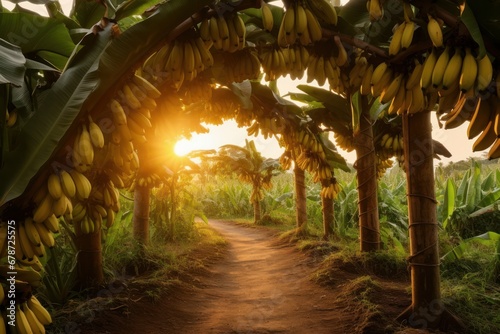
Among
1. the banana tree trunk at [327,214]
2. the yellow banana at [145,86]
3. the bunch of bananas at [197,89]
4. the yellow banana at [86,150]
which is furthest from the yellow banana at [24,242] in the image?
the banana tree trunk at [327,214]

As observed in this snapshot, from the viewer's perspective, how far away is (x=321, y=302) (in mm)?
4324

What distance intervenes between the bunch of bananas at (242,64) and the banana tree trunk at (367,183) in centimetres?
257

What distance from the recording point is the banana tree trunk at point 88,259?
389cm

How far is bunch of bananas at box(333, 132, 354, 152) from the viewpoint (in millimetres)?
6341

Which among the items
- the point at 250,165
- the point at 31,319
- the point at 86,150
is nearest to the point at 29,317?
the point at 31,319

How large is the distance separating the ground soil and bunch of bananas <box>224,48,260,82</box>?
2.38 metres

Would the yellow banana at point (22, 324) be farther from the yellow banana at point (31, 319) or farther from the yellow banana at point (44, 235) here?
the yellow banana at point (44, 235)

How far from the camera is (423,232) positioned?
3.20 metres

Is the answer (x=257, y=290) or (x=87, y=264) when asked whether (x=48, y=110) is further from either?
(x=257, y=290)

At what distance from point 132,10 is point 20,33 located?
0.63 m

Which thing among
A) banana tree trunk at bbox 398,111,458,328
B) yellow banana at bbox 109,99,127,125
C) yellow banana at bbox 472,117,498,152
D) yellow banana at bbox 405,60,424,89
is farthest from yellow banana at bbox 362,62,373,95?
yellow banana at bbox 109,99,127,125

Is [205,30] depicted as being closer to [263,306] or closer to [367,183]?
[263,306]

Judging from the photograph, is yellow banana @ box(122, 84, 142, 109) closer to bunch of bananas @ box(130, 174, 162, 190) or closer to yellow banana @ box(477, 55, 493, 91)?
yellow banana @ box(477, 55, 493, 91)

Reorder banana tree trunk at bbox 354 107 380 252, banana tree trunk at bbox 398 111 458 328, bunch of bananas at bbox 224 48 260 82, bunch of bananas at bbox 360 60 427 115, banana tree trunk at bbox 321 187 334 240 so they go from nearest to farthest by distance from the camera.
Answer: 1. bunch of bananas at bbox 360 60 427 115
2. bunch of bananas at bbox 224 48 260 82
3. banana tree trunk at bbox 398 111 458 328
4. banana tree trunk at bbox 354 107 380 252
5. banana tree trunk at bbox 321 187 334 240
